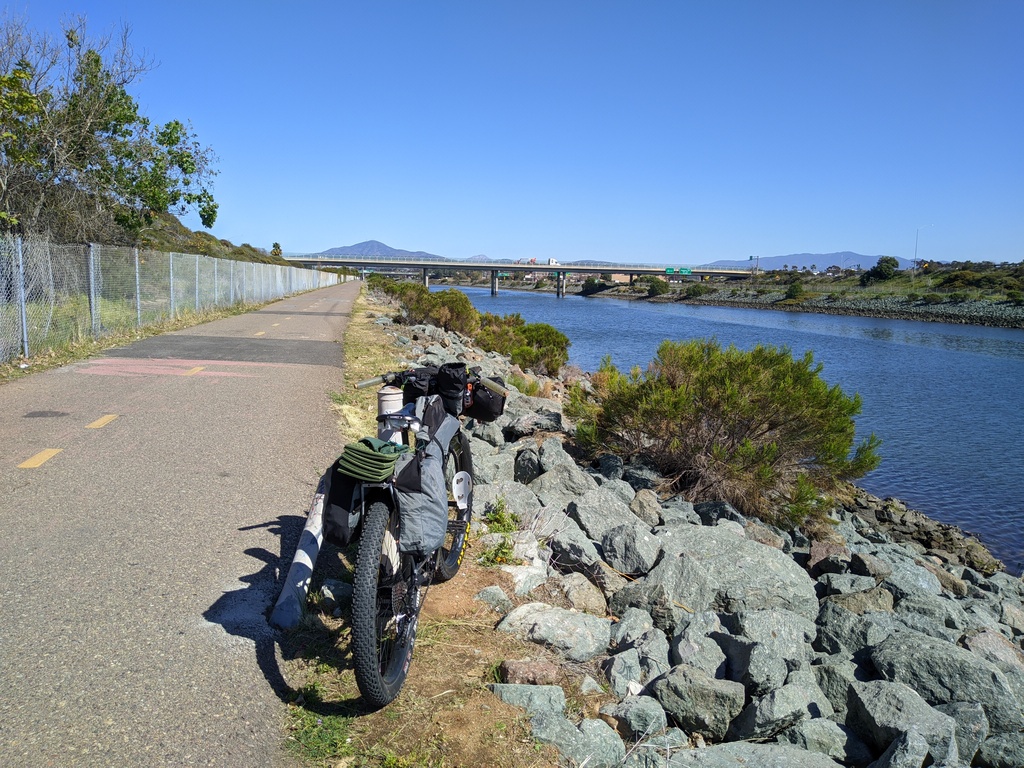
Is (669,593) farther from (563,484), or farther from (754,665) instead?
(563,484)

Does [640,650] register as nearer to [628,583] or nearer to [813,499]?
[628,583]

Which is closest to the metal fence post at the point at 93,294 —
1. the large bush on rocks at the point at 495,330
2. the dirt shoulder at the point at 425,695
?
the large bush on rocks at the point at 495,330

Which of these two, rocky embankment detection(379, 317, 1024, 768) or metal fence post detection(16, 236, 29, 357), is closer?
rocky embankment detection(379, 317, 1024, 768)

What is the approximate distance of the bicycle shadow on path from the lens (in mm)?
3352

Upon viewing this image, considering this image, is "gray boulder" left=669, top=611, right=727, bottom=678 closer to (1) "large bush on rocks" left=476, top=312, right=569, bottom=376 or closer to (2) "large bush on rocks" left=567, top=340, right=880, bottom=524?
(2) "large bush on rocks" left=567, top=340, right=880, bottom=524

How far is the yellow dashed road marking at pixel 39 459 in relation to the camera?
6241 millimetres

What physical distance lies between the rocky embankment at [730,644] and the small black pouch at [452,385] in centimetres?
114

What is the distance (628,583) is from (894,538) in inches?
281

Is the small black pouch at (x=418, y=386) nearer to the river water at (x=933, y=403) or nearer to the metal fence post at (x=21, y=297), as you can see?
the metal fence post at (x=21, y=297)

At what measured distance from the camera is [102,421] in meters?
7.91

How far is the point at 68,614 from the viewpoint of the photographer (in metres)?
3.84

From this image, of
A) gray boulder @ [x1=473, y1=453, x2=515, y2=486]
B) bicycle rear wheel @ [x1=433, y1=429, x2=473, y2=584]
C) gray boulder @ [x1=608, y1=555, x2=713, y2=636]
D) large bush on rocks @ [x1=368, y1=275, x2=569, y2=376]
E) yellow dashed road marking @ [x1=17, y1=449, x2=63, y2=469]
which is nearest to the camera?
bicycle rear wheel @ [x1=433, y1=429, x2=473, y2=584]

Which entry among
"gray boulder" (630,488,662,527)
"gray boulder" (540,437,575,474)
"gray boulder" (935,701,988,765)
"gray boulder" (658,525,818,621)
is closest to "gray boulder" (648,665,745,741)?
"gray boulder" (935,701,988,765)

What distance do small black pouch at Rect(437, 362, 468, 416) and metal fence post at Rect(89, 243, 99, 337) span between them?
12.1 m
